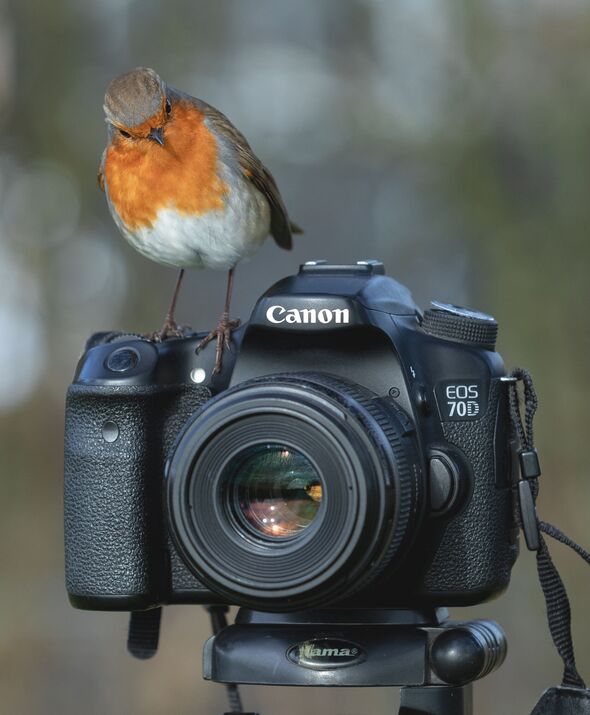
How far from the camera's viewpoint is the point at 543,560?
1791 millimetres

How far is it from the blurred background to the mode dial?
2249mm

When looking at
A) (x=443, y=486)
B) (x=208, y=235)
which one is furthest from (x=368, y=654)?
(x=208, y=235)

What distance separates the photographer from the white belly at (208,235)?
2.18m

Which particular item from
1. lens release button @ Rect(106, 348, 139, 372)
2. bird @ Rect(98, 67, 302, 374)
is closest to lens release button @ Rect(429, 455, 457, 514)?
lens release button @ Rect(106, 348, 139, 372)

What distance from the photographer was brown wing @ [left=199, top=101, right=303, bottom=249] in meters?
2.28

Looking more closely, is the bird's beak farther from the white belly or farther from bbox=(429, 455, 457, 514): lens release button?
bbox=(429, 455, 457, 514): lens release button

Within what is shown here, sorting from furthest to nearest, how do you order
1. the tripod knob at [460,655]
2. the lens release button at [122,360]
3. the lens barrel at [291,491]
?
the lens release button at [122,360] < the tripod knob at [460,655] < the lens barrel at [291,491]

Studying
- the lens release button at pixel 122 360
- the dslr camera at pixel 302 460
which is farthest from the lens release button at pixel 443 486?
the lens release button at pixel 122 360

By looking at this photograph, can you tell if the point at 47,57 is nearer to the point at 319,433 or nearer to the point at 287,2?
the point at 287,2

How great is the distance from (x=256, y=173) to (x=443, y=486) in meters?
0.80

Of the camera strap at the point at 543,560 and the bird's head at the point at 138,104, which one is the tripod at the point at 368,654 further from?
the bird's head at the point at 138,104

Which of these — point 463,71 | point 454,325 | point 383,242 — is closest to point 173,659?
point 383,242

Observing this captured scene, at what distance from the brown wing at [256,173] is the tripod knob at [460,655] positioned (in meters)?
0.90

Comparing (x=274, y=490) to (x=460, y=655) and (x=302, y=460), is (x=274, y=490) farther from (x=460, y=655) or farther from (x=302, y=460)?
(x=460, y=655)
